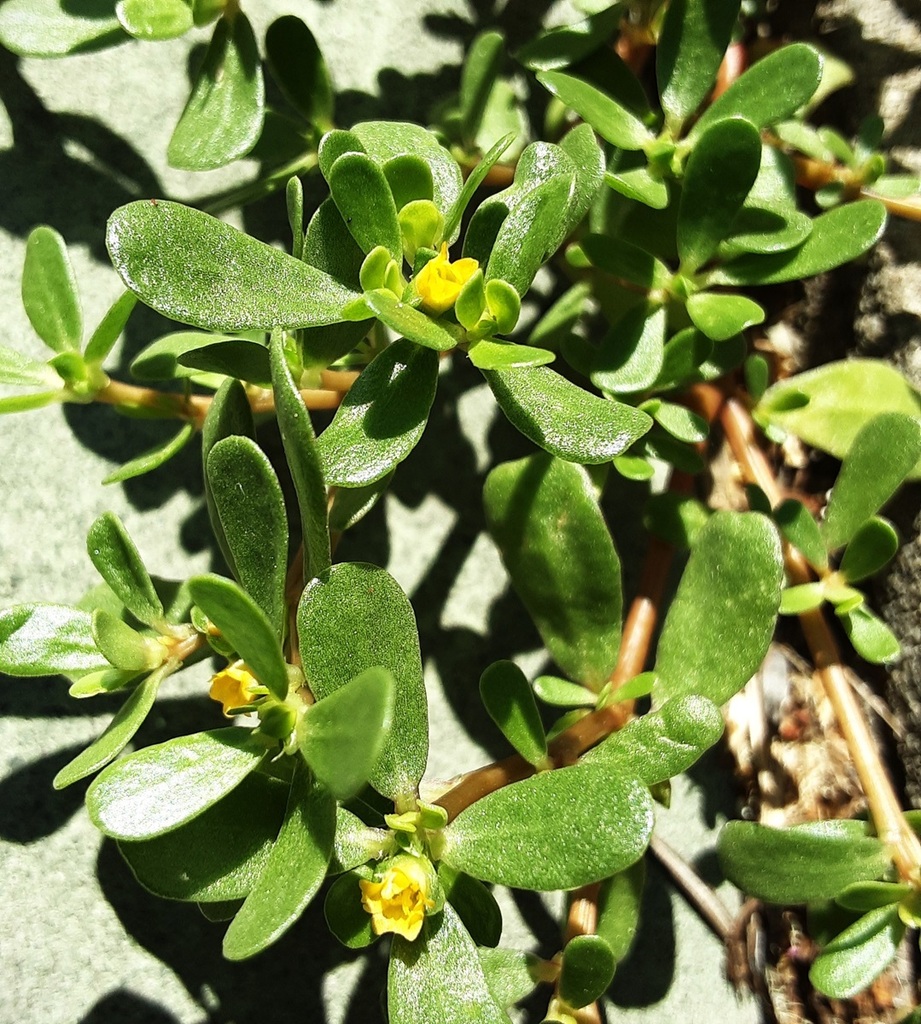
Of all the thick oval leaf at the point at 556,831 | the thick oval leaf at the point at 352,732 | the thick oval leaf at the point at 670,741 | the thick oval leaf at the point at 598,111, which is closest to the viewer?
the thick oval leaf at the point at 352,732

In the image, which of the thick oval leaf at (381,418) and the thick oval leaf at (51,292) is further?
the thick oval leaf at (51,292)

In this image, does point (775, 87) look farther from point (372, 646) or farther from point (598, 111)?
point (372, 646)

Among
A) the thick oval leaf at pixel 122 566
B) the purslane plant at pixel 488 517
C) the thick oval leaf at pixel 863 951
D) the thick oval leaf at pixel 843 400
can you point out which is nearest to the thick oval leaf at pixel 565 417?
the purslane plant at pixel 488 517

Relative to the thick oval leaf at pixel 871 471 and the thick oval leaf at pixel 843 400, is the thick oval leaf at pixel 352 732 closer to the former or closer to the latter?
the thick oval leaf at pixel 871 471

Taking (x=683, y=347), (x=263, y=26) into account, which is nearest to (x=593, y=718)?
(x=683, y=347)

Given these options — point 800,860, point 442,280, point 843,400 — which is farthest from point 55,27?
point 800,860
